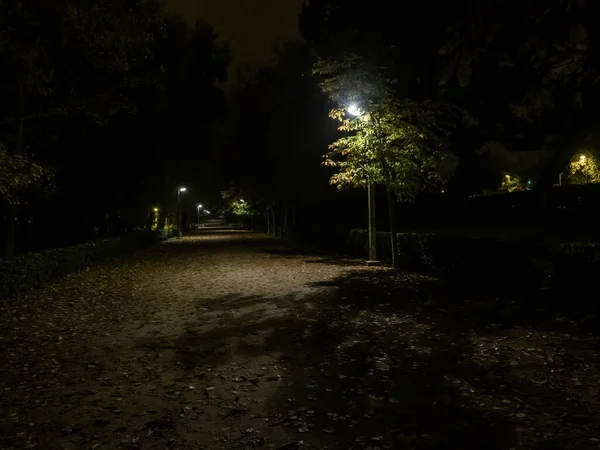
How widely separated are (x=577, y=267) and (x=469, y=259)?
11.4ft

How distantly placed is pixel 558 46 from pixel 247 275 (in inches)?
497

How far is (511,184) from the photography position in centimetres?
4072

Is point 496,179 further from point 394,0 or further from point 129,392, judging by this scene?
point 129,392

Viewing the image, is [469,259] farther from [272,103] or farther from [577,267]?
[272,103]

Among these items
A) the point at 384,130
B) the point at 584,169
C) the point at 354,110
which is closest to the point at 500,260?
the point at 384,130

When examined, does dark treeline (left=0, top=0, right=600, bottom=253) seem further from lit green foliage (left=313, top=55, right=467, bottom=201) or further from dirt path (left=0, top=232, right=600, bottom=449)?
dirt path (left=0, top=232, right=600, bottom=449)

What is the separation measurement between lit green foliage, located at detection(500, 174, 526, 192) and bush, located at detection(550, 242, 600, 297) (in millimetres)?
32879

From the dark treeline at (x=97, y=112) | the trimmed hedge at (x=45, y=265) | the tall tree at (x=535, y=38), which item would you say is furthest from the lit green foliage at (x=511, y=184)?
the tall tree at (x=535, y=38)

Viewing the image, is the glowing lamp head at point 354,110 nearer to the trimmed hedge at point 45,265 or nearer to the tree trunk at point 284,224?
the trimmed hedge at point 45,265

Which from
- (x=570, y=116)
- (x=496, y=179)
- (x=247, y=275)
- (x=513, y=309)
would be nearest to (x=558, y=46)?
(x=513, y=309)

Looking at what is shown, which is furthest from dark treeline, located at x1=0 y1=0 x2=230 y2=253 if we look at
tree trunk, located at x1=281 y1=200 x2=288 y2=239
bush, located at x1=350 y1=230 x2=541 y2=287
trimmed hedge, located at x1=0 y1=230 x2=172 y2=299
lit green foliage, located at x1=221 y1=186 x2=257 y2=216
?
bush, located at x1=350 y1=230 x2=541 y2=287

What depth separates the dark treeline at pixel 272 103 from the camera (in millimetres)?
4915

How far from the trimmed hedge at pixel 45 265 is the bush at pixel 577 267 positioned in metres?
12.0

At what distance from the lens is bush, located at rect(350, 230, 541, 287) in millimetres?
10930
